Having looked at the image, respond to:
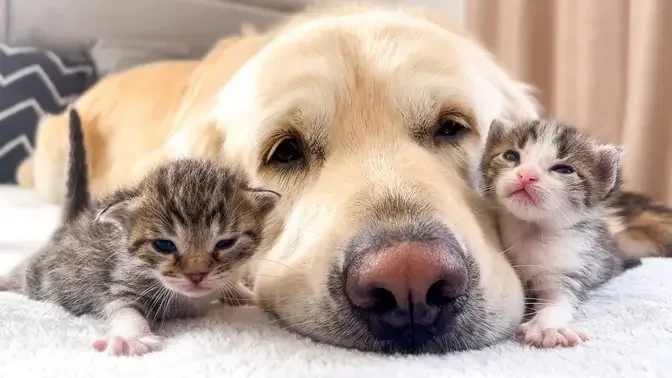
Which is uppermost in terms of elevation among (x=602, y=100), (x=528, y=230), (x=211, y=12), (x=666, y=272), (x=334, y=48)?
(x=334, y=48)

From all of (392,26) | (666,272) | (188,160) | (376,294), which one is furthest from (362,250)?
(666,272)

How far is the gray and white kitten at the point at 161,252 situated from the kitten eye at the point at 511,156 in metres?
0.48

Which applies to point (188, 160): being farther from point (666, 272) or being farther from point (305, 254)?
point (666, 272)

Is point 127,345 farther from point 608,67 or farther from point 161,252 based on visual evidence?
point 608,67

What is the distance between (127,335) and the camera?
1.13 m

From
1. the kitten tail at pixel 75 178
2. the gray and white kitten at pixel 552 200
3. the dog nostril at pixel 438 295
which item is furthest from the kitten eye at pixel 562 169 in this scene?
the kitten tail at pixel 75 178

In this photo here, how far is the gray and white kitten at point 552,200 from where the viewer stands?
1314mm

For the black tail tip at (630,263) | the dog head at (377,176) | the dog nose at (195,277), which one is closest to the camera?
the dog head at (377,176)

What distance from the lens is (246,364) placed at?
98cm

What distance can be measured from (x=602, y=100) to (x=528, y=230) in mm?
1976

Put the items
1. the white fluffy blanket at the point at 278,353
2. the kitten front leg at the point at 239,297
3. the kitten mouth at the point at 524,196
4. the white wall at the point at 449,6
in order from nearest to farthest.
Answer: the white fluffy blanket at the point at 278,353 → the kitten mouth at the point at 524,196 → the kitten front leg at the point at 239,297 → the white wall at the point at 449,6

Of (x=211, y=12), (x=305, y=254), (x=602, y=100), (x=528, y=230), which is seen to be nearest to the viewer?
(x=305, y=254)

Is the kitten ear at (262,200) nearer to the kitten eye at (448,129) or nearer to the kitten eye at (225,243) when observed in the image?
the kitten eye at (225,243)

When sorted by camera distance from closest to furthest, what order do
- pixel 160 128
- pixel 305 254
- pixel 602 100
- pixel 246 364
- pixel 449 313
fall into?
1. pixel 246 364
2. pixel 449 313
3. pixel 305 254
4. pixel 160 128
5. pixel 602 100
